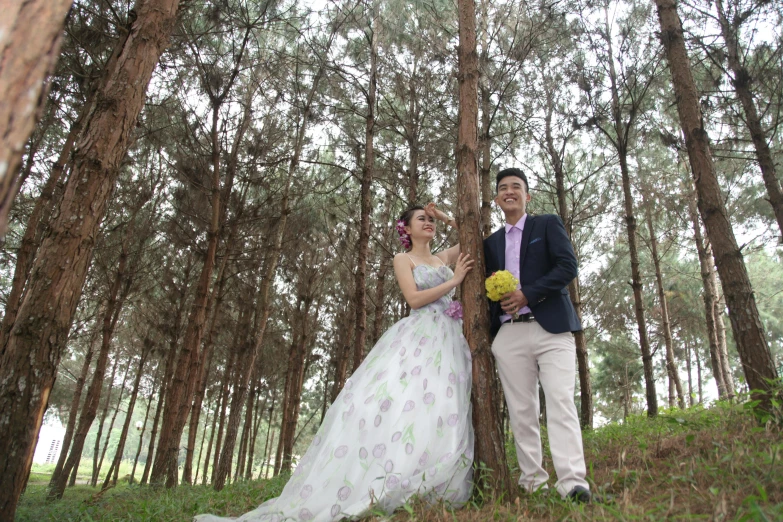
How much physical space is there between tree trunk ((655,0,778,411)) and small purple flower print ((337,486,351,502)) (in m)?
2.52

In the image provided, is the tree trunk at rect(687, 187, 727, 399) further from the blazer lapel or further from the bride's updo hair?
the blazer lapel

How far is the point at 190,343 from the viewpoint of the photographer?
660 centimetres

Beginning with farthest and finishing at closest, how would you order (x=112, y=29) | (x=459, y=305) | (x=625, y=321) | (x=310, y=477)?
(x=625, y=321), (x=112, y=29), (x=459, y=305), (x=310, y=477)

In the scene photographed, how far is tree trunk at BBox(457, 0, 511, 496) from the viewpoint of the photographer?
2893 millimetres

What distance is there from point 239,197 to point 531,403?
24.0 feet

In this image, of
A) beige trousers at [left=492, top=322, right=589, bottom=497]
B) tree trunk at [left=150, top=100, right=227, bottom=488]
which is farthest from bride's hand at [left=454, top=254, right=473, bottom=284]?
tree trunk at [left=150, top=100, right=227, bottom=488]

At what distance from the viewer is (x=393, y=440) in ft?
9.45

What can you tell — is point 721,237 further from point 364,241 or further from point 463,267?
point 364,241

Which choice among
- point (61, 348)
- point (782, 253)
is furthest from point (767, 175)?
point (61, 348)

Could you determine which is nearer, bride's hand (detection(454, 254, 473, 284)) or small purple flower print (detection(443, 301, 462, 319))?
bride's hand (detection(454, 254, 473, 284))

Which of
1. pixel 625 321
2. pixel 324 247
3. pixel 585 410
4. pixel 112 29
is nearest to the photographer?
pixel 112 29

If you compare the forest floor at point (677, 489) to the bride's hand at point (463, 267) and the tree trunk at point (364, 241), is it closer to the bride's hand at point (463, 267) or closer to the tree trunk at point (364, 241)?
the bride's hand at point (463, 267)

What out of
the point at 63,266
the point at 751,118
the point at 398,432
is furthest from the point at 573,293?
the point at 63,266

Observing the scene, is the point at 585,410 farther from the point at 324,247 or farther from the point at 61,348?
the point at 61,348
